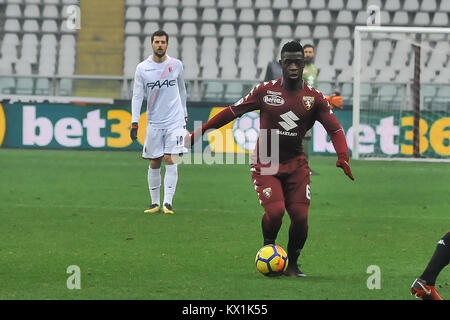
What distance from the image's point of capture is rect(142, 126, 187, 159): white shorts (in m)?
12.5

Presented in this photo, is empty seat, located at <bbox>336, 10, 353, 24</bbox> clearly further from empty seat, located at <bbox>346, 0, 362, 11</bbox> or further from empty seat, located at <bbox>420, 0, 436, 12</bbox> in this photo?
empty seat, located at <bbox>420, 0, 436, 12</bbox>

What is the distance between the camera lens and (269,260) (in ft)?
24.9

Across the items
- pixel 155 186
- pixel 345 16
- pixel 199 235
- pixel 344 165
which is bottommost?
pixel 199 235

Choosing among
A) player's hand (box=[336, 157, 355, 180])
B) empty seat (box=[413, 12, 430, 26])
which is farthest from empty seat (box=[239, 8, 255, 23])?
player's hand (box=[336, 157, 355, 180])

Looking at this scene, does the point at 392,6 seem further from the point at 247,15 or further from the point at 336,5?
the point at 247,15

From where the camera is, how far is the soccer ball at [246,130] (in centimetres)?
2281

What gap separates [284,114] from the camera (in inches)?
311

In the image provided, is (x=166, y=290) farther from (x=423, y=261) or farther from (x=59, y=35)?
(x=59, y=35)

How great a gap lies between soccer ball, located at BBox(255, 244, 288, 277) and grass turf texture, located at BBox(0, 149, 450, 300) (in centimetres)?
11

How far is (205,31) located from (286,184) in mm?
21526

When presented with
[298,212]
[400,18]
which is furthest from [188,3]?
[298,212]

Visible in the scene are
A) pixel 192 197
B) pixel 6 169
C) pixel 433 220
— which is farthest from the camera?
pixel 6 169
